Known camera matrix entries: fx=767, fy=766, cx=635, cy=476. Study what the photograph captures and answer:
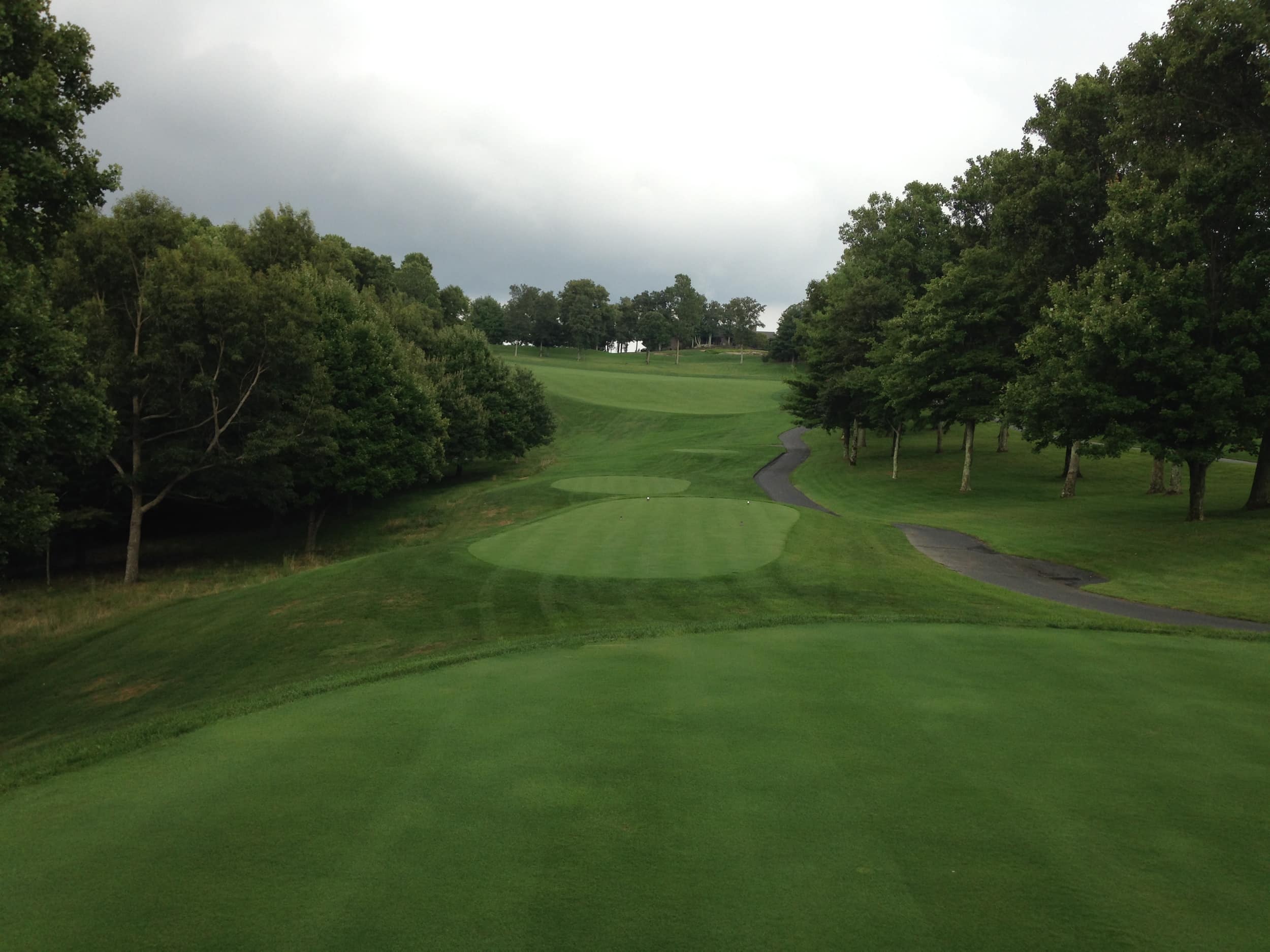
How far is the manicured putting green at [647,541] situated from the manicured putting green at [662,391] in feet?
156

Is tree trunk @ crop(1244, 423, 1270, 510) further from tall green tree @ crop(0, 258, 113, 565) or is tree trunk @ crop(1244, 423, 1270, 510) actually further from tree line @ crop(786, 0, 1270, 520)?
tall green tree @ crop(0, 258, 113, 565)

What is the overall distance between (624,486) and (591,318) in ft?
314

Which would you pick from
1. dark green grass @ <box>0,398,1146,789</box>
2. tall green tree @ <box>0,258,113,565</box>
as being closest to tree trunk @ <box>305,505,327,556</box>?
dark green grass @ <box>0,398,1146,789</box>

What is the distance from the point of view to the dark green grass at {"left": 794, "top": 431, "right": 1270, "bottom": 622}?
18.5 metres

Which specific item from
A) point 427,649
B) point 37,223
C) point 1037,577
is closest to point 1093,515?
point 1037,577

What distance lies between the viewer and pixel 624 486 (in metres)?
35.5

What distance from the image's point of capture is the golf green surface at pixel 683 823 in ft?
12.3

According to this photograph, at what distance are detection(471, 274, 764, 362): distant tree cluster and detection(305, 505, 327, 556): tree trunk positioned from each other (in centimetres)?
8358

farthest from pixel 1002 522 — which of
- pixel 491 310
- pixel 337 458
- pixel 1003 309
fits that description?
pixel 491 310

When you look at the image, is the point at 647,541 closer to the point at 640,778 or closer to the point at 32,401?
the point at 32,401

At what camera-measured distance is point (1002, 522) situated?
2827 cm

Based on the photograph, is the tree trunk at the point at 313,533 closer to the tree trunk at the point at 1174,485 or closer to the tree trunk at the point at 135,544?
the tree trunk at the point at 135,544

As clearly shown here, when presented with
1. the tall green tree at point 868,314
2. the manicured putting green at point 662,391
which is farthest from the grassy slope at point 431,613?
the manicured putting green at point 662,391

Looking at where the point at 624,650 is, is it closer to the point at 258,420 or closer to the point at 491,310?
the point at 258,420
